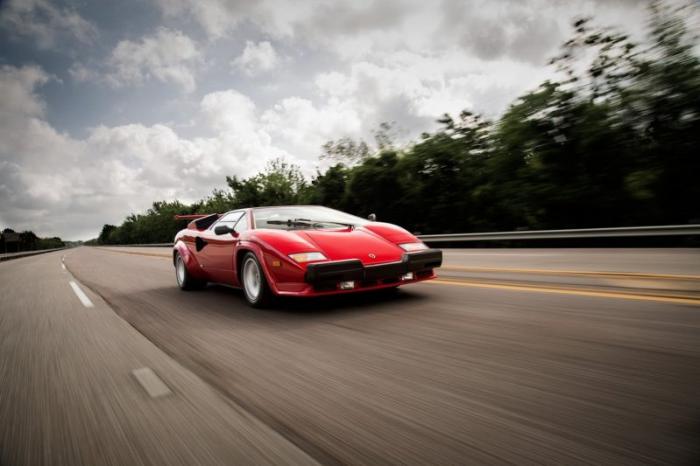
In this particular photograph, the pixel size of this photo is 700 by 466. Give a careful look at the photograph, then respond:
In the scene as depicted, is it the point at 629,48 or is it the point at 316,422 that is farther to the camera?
the point at 629,48

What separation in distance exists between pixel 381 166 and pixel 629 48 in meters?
12.1

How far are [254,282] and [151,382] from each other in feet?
7.10

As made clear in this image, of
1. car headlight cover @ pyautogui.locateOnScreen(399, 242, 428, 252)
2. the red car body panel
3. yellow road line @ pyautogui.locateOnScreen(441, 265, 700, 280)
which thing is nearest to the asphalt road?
yellow road line @ pyautogui.locateOnScreen(441, 265, 700, 280)

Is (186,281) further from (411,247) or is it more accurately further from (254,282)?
(411,247)

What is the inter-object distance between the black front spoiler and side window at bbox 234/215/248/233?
1.57 meters

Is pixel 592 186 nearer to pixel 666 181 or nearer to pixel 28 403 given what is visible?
pixel 666 181

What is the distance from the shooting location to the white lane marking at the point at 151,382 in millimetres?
2434

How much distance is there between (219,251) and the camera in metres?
5.57

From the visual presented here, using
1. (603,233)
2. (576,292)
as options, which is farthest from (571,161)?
(576,292)

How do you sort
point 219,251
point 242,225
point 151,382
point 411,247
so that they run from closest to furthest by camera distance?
point 151,382 → point 411,247 → point 242,225 → point 219,251

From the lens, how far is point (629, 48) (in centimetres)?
1447

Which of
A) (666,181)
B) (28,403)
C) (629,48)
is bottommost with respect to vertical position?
(28,403)

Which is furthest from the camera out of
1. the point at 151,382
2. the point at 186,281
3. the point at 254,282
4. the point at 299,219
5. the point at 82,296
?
the point at 82,296

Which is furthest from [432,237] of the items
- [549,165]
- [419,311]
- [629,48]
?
[419,311]
